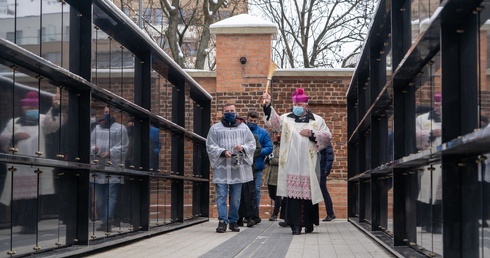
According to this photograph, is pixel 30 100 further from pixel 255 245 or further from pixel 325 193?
pixel 325 193

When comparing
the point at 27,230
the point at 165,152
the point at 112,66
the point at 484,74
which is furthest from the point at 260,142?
the point at 484,74

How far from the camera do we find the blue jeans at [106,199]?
9748 mm

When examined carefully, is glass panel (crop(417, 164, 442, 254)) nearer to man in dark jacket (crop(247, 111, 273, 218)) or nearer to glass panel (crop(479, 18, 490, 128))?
glass panel (crop(479, 18, 490, 128))

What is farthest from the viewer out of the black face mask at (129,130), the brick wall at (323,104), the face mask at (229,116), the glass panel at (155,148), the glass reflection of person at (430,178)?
the brick wall at (323,104)

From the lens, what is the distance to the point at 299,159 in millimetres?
13562

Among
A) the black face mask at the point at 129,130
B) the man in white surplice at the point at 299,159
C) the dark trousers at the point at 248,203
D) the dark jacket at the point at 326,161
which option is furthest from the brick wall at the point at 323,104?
the black face mask at the point at 129,130

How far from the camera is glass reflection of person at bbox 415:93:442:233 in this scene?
711 centimetres

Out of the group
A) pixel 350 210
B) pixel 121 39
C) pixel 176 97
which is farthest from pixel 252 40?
pixel 121 39

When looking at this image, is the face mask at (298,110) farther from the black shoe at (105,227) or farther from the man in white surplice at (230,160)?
the black shoe at (105,227)

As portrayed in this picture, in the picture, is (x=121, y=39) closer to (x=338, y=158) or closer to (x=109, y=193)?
(x=109, y=193)

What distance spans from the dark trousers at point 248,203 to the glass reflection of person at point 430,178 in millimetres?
7132

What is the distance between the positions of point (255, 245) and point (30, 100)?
4.08 metres

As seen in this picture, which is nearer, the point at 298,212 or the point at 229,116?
the point at 298,212

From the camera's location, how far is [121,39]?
11078mm
